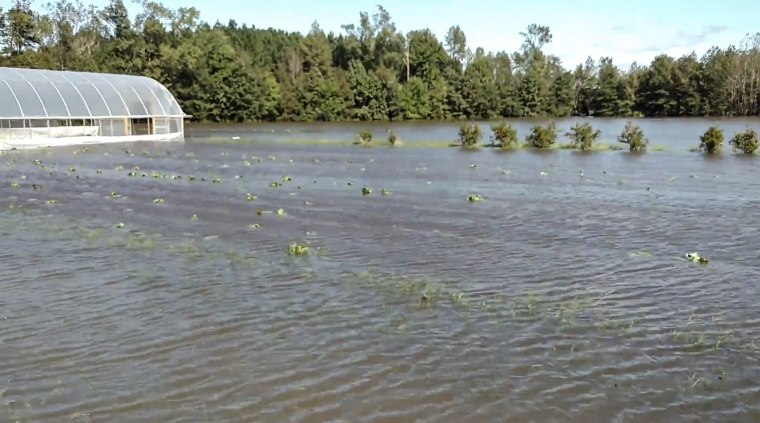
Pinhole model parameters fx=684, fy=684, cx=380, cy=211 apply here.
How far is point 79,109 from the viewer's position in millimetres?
51219

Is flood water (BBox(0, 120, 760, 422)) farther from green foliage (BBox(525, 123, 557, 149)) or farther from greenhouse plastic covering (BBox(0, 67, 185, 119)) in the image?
greenhouse plastic covering (BBox(0, 67, 185, 119))

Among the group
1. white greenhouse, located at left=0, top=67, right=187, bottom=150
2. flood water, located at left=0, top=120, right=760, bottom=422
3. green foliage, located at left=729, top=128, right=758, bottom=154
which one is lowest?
flood water, located at left=0, top=120, right=760, bottom=422

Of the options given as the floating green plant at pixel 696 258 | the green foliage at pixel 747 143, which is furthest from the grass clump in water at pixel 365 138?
the floating green plant at pixel 696 258

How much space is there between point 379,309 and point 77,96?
4816 centimetres

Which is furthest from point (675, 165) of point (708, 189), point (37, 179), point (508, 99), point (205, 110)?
point (508, 99)

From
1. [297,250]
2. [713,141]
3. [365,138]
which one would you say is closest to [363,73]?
[365,138]

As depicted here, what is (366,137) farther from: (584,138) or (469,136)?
(584,138)

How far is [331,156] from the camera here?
A: 41.5 m

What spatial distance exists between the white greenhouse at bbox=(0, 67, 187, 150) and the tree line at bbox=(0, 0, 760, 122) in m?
39.9

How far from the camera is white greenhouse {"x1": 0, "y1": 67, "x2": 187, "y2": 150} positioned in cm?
4772

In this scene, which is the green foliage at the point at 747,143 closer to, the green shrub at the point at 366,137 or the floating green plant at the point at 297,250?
the green shrub at the point at 366,137

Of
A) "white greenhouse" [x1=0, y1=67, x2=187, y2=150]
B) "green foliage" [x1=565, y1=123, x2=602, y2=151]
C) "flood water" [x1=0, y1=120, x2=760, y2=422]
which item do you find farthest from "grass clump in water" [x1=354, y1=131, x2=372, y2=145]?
"flood water" [x1=0, y1=120, x2=760, y2=422]

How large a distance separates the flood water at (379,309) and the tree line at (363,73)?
80254 millimetres

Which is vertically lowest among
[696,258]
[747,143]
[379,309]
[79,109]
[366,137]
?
[379,309]
